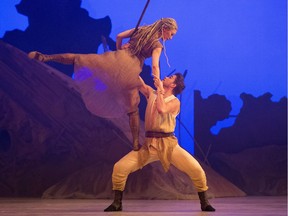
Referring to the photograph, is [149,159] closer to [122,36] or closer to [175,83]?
[175,83]

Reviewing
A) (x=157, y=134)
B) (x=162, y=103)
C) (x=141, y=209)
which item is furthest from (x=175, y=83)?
(x=141, y=209)

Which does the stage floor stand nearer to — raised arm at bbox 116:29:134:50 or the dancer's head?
the dancer's head

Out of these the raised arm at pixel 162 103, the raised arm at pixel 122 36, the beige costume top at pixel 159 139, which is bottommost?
the beige costume top at pixel 159 139

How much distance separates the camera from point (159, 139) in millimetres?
3717

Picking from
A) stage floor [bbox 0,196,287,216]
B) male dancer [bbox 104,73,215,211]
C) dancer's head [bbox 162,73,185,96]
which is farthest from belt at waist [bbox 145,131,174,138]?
stage floor [bbox 0,196,287,216]

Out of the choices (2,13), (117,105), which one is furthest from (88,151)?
(117,105)

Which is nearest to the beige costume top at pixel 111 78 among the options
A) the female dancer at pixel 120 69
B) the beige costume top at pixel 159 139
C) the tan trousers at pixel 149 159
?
the female dancer at pixel 120 69

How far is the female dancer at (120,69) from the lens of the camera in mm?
3633

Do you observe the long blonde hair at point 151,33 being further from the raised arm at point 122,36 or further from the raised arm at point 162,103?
the raised arm at point 162,103

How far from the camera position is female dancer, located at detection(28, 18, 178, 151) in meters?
3.63

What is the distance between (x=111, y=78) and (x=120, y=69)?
3.7 inches

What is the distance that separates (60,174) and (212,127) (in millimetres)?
2286

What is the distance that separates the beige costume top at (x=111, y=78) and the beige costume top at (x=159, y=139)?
137 mm

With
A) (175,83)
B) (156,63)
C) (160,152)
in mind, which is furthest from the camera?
(175,83)
